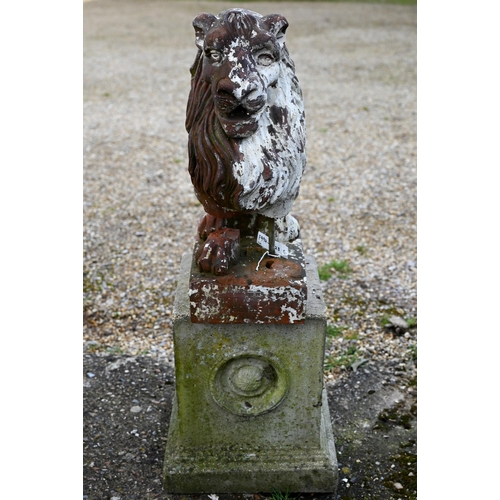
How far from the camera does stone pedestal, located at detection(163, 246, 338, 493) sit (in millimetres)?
2895

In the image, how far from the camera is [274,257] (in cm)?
296

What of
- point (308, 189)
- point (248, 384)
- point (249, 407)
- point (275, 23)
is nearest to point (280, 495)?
point (249, 407)

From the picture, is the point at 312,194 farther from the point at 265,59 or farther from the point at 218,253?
the point at 265,59

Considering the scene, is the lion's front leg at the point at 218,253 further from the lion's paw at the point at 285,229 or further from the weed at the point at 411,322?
the weed at the point at 411,322

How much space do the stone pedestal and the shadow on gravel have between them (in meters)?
0.12

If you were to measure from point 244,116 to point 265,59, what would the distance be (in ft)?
0.78

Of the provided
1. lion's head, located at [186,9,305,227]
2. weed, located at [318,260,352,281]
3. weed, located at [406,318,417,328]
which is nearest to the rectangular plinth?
lion's head, located at [186,9,305,227]

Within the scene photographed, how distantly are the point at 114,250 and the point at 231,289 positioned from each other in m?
2.97

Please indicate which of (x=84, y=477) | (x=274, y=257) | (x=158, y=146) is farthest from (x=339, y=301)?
(x=158, y=146)

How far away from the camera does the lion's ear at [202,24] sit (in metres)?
2.61

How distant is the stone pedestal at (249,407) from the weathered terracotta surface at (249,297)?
0.06 metres

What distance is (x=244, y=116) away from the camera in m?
2.56

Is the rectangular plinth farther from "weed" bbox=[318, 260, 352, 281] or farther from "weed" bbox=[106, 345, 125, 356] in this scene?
"weed" bbox=[318, 260, 352, 281]

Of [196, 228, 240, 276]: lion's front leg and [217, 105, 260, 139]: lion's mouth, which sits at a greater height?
[217, 105, 260, 139]: lion's mouth
